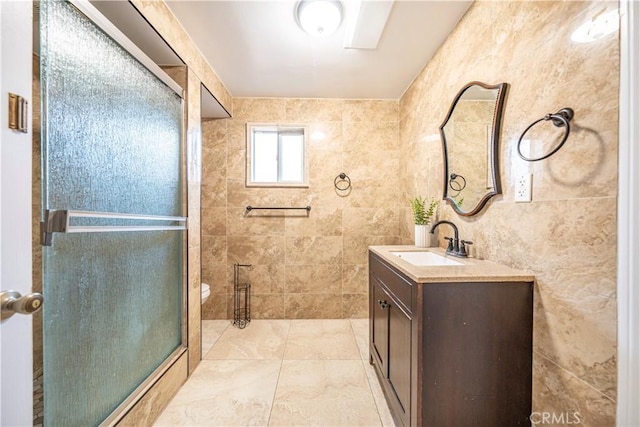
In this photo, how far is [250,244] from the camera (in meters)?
2.71

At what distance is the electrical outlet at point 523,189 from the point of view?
1.07 metres

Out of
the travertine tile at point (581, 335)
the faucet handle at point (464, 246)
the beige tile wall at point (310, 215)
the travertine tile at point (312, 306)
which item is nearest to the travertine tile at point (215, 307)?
the beige tile wall at point (310, 215)

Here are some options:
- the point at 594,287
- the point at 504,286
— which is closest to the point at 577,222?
the point at 594,287

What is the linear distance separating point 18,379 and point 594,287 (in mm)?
1778

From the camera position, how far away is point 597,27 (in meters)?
0.81

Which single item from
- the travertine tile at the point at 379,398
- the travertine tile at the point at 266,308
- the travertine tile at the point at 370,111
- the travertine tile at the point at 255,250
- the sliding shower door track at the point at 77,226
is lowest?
the travertine tile at the point at 379,398

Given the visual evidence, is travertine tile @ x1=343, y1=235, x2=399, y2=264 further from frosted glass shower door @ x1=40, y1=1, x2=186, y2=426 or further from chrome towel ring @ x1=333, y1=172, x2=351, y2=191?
frosted glass shower door @ x1=40, y1=1, x2=186, y2=426

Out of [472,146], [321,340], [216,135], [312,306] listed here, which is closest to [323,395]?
[321,340]

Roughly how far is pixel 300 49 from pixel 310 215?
1527 millimetres

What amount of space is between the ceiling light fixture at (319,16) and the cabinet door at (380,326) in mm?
1683

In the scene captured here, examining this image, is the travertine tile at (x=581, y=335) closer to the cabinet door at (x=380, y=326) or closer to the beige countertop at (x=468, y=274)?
the beige countertop at (x=468, y=274)

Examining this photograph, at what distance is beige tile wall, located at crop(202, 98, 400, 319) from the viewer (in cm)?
269

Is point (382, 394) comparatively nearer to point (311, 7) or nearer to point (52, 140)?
point (52, 140)

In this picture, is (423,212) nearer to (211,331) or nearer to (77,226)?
(77,226)
